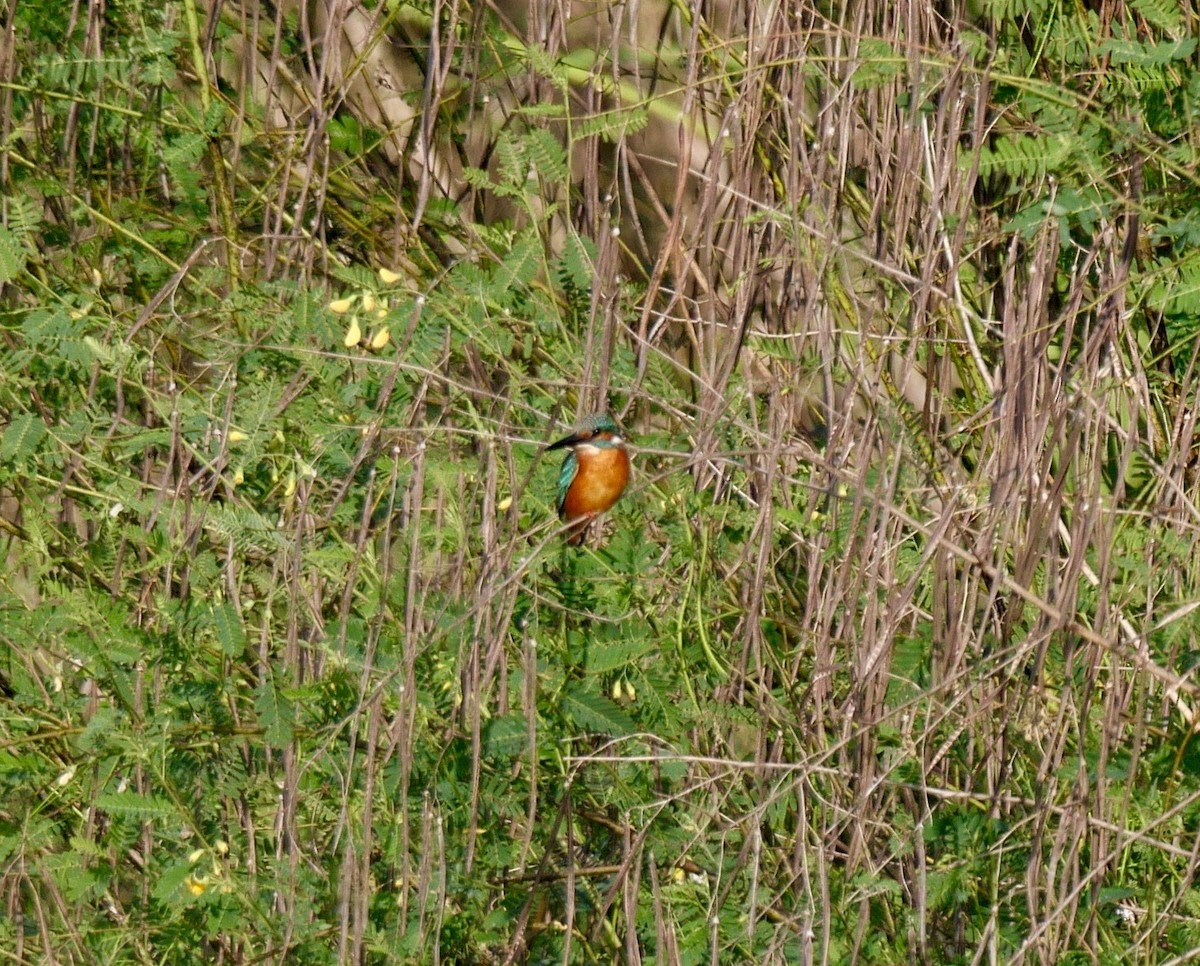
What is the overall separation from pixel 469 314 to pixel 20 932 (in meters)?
1.28

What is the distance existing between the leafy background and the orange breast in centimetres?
7

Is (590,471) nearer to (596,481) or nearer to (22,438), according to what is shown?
(596,481)

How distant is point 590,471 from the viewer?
2885 mm

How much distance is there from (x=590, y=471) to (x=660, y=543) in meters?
0.24

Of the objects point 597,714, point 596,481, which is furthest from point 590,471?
point 597,714

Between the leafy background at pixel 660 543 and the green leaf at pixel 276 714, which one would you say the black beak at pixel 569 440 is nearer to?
the leafy background at pixel 660 543

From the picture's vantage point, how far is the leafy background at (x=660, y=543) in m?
2.27

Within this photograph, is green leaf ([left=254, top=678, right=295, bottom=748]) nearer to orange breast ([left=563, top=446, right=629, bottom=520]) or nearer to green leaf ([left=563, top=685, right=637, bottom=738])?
green leaf ([left=563, top=685, right=637, bottom=738])

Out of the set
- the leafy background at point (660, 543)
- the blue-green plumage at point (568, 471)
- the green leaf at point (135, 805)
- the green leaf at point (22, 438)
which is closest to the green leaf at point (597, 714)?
the leafy background at point (660, 543)

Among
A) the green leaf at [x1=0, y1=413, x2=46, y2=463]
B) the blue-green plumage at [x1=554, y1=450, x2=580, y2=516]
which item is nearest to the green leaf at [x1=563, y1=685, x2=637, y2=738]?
the blue-green plumage at [x1=554, y1=450, x2=580, y2=516]

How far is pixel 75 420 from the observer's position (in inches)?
114

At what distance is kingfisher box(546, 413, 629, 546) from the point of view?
2729 millimetres

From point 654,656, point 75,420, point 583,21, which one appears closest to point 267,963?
point 654,656

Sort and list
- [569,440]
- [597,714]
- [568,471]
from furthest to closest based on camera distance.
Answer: [568,471]
[569,440]
[597,714]
